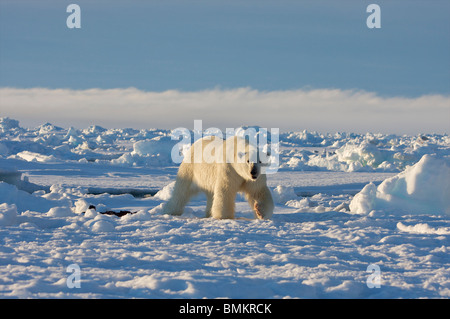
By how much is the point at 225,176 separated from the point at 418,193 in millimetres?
3810

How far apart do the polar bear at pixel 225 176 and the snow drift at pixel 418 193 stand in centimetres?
255

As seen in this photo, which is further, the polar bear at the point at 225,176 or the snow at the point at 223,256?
the polar bear at the point at 225,176

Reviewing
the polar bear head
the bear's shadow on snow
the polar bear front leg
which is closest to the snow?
the bear's shadow on snow

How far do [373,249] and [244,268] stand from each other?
1.20 m

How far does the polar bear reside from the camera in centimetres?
476

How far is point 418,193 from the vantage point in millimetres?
7164

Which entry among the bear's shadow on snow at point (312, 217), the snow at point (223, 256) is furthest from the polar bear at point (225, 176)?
the snow at point (223, 256)

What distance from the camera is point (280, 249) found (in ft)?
11.2

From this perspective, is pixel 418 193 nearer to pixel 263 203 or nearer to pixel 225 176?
pixel 263 203

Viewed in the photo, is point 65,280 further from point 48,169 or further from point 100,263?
point 48,169

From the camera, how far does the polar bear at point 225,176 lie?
4762mm

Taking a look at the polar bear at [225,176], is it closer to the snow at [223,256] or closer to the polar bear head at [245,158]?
the polar bear head at [245,158]

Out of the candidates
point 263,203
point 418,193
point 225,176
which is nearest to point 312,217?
point 263,203
